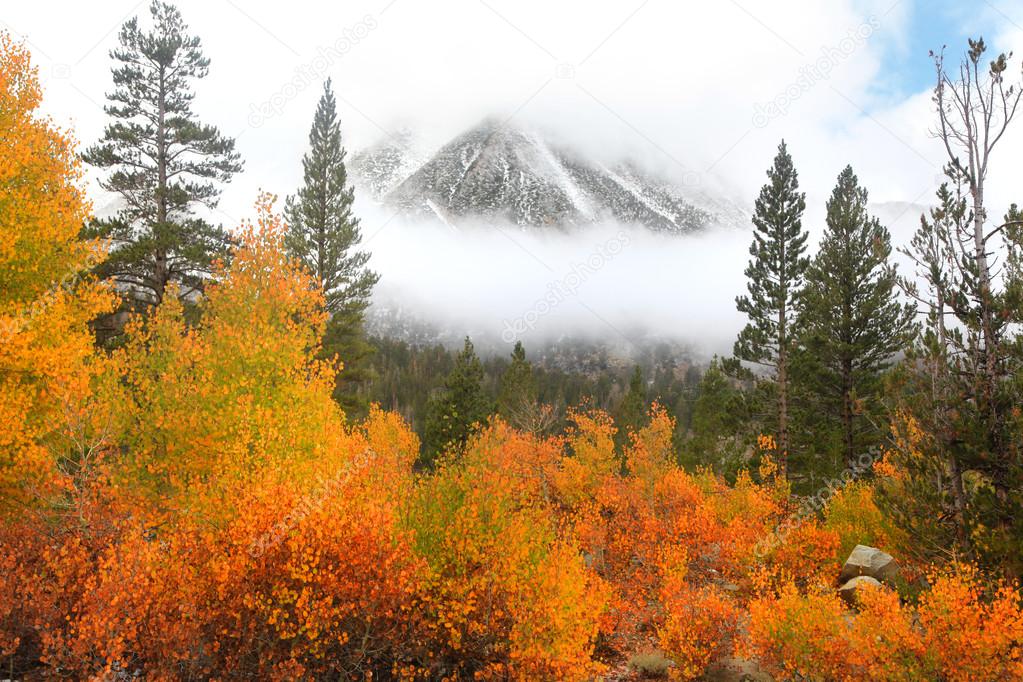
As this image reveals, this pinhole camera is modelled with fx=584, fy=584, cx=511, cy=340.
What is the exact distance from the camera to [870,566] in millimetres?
19391

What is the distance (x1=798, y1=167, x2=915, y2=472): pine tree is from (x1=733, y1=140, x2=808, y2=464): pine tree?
6.85 ft

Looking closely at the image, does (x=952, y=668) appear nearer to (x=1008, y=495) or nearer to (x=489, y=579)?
(x=1008, y=495)

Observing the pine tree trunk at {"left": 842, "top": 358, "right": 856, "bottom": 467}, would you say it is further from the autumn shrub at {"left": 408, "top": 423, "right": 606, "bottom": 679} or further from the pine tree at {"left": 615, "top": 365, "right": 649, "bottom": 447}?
the pine tree at {"left": 615, "top": 365, "right": 649, "bottom": 447}

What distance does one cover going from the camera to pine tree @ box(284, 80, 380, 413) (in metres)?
36.5

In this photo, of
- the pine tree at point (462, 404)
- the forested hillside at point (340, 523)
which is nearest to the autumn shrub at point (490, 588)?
the forested hillside at point (340, 523)

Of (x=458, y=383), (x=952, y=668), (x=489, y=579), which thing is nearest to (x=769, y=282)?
(x=458, y=383)

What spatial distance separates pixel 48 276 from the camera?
44.0 ft

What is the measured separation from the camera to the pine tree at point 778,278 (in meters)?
34.2

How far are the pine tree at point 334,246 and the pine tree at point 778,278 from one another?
75.4 feet

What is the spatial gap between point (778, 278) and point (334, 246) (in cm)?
2833

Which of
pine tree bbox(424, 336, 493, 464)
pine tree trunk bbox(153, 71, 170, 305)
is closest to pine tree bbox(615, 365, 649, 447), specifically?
pine tree bbox(424, 336, 493, 464)

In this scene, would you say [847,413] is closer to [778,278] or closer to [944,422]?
[778,278]

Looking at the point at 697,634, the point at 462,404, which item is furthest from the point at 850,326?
the point at 462,404

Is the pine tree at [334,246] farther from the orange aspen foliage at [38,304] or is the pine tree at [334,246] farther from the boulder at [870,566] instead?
the boulder at [870,566]
